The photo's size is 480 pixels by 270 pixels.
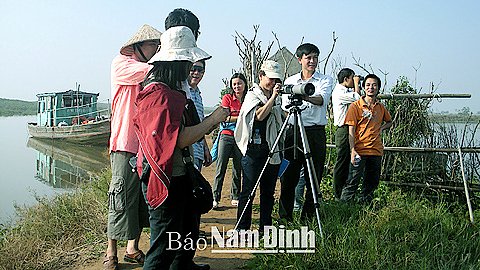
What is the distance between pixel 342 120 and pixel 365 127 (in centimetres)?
50

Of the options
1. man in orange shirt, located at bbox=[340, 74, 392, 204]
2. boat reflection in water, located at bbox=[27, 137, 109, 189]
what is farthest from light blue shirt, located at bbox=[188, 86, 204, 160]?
boat reflection in water, located at bbox=[27, 137, 109, 189]

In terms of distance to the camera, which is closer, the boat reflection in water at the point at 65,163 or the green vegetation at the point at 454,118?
the green vegetation at the point at 454,118

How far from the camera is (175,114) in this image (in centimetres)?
196

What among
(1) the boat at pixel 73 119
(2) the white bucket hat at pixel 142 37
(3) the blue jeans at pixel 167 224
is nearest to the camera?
(3) the blue jeans at pixel 167 224

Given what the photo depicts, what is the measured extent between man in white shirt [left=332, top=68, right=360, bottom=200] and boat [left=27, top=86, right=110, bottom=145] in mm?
16715

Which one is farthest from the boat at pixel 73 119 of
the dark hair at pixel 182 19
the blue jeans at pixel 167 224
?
the blue jeans at pixel 167 224

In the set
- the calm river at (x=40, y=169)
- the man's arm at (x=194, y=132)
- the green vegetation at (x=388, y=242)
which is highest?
the man's arm at (x=194, y=132)

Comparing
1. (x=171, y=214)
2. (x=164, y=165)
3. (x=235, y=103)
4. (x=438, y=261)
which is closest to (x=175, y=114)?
(x=164, y=165)

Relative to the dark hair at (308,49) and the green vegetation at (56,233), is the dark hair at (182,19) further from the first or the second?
the green vegetation at (56,233)

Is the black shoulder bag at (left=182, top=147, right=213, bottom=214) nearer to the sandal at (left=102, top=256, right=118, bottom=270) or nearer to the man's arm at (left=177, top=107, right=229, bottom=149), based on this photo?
the man's arm at (left=177, top=107, right=229, bottom=149)

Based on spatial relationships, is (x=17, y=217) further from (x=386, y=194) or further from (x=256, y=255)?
(x=386, y=194)

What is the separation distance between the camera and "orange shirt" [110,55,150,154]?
9.20 feet

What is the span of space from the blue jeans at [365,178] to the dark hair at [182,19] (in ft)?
8.20

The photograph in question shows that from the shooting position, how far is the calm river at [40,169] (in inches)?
340
